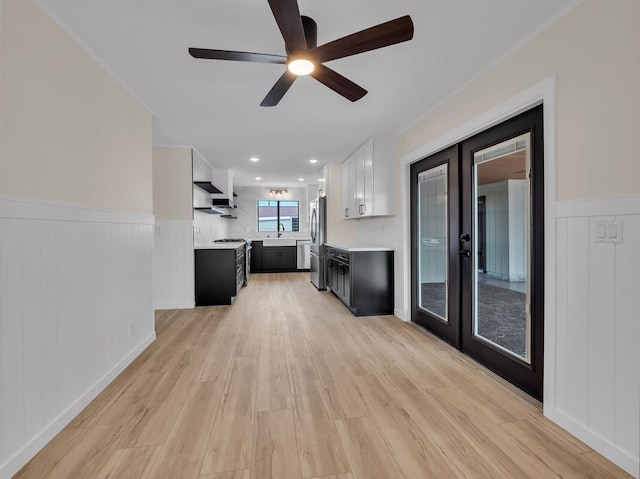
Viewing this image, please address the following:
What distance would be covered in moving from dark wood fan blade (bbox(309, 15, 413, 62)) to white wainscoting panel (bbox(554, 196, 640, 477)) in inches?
49.7

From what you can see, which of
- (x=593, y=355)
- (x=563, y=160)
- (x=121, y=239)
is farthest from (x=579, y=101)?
(x=121, y=239)

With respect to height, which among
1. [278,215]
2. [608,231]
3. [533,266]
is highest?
[278,215]

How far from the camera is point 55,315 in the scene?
1.72 meters

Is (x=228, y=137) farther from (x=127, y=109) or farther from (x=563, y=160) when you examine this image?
(x=563, y=160)

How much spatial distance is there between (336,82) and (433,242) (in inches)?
78.3

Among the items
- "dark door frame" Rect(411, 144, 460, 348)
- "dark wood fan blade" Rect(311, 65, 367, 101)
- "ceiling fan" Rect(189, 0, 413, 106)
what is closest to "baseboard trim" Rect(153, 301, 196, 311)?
"dark door frame" Rect(411, 144, 460, 348)

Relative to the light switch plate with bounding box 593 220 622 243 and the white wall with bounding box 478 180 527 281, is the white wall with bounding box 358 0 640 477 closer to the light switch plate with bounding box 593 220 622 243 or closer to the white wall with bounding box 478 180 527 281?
the light switch plate with bounding box 593 220 622 243

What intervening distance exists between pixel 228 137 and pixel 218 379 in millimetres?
2943

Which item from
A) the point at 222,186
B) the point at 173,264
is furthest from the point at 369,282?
the point at 222,186

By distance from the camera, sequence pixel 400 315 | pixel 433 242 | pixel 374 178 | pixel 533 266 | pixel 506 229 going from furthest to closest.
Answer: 1. pixel 374 178
2. pixel 400 315
3. pixel 433 242
4. pixel 506 229
5. pixel 533 266

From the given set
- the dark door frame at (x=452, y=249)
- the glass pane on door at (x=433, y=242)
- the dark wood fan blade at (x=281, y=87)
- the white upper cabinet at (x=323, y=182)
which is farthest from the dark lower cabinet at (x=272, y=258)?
the dark wood fan blade at (x=281, y=87)

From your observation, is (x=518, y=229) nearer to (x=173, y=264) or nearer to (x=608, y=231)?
(x=608, y=231)

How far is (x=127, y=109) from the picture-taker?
2625 millimetres

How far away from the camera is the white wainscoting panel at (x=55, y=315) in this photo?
142 centimetres
